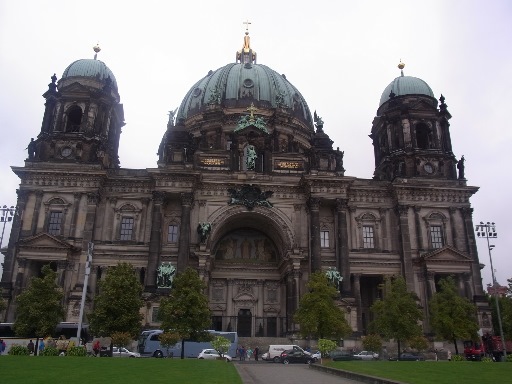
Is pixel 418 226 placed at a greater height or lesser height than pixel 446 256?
greater

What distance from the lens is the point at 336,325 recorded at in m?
38.0

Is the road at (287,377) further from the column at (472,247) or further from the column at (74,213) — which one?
the column at (472,247)

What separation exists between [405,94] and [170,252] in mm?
31896

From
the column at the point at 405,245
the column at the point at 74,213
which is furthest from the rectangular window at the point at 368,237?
the column at the point at 74,213

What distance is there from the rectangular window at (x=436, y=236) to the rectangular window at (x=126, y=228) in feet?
100

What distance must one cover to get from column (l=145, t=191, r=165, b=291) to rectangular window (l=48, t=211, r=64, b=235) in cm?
895

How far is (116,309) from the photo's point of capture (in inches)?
1345

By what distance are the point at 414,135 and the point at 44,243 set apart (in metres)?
39.8

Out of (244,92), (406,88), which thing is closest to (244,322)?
(244,92)

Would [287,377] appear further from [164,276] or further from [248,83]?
[248,83]

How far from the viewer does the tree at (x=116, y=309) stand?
3403 cm

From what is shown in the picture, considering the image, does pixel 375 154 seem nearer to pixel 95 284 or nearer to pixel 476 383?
pixel 95 284

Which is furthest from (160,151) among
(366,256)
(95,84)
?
(366,256)

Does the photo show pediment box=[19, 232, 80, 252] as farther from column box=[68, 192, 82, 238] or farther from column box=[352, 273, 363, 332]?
column box=[352, 273, 363, 332]
